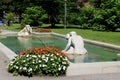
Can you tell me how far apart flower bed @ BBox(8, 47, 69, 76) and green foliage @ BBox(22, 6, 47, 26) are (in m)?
31.1

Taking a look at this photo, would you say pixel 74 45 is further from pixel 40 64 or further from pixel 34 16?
pixel 34 16

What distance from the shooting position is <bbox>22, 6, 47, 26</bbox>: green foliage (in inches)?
1587

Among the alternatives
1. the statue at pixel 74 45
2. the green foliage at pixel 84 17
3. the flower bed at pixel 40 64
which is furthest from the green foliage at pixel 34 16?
the flower bed at pixel 40 64

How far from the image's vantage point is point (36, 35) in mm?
29438

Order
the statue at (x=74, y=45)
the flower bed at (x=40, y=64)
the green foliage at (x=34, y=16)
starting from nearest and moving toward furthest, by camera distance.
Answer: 1. the flower bed at (x=40, y=64)
2. the statue at (x=74, y=45)
3. the green foliage at (x=34, y=16)

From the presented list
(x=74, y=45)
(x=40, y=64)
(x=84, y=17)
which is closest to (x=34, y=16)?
(x=84, y=17)

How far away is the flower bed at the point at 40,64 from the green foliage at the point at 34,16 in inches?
1223

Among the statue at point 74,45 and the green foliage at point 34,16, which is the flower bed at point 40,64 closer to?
the statue at point 74,45

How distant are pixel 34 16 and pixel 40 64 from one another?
3154 cm

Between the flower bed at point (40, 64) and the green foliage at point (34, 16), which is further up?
the flower bed at point (40, 64)

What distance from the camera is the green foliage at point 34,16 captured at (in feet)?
132

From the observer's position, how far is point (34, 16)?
40.1 metres

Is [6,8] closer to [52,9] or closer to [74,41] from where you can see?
[52,9]

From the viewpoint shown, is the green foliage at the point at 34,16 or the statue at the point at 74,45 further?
the green foliage at the point at 34,16
